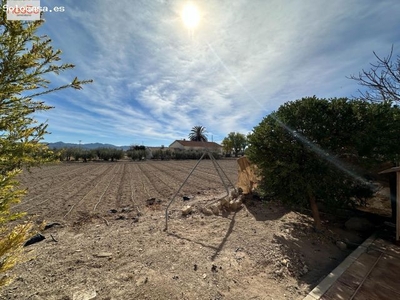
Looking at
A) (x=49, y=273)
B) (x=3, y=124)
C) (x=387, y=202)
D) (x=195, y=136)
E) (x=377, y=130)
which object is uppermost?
(x=195, y=136)

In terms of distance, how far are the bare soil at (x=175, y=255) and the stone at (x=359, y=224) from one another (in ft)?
0.98

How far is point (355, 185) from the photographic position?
5.21 m

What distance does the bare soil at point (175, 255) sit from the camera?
287cm

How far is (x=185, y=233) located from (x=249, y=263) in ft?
5.93

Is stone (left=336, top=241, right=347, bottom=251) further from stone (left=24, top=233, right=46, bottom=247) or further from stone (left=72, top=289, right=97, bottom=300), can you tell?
stone (left=24, top=233, right=46, bottom=247)

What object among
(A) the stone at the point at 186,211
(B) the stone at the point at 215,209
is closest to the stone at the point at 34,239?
(A) the stone at the point at 186,211

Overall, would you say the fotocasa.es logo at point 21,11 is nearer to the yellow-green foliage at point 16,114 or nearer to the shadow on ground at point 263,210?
the yellow-green foliage at point 16,114

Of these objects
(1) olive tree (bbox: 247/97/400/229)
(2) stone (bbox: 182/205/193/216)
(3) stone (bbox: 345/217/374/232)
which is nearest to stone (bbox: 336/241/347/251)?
(1) olive tree (bbox: 247/97/400/229)

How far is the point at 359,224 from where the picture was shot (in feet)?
18.5

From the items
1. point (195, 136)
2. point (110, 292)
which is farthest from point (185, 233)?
point (195, 136)

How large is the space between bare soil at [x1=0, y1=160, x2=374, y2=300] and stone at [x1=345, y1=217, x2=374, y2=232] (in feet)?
0.98

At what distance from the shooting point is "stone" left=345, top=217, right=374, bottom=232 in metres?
5.54

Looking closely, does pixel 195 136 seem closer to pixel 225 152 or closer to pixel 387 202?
pixel 225 152

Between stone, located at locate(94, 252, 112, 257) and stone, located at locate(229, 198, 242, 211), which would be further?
stone, located at locate(229, 198, 242, 211)
